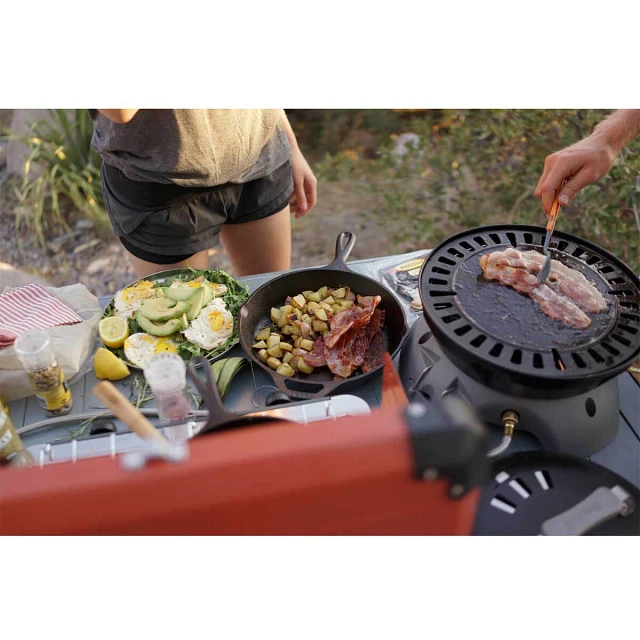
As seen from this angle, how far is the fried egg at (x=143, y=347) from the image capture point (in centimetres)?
169

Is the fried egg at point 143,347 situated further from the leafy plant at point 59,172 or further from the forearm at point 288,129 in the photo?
the leafy plant at point 59,172

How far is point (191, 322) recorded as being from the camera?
178cm

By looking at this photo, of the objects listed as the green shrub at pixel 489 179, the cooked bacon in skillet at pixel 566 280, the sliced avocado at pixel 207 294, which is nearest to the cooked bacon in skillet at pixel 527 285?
the cooked bacon in skillet at pixel 566 280

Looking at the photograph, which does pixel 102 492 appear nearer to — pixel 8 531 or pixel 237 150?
pixel 8 531

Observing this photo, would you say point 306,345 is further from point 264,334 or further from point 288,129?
point 288,129

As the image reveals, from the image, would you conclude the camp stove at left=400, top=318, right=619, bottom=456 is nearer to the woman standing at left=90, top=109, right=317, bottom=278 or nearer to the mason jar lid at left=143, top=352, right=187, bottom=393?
the mason jar lid at left=143, top=352, right=187, bottom=393

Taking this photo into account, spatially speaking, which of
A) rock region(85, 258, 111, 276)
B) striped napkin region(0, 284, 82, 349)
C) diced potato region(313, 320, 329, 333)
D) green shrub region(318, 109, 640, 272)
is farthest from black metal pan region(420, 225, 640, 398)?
rock region(85, 258, 111, 276)

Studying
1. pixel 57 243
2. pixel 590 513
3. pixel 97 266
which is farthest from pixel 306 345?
pixel 57 243

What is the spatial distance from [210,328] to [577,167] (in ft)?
3.87

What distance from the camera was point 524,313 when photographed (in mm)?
1327

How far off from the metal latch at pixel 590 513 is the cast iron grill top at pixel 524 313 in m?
0.29

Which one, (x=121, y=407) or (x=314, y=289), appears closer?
(x=121, y=407)

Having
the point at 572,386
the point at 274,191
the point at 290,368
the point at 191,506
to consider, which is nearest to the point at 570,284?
Answer: the point at 572,386

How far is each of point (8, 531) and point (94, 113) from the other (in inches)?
49.8
